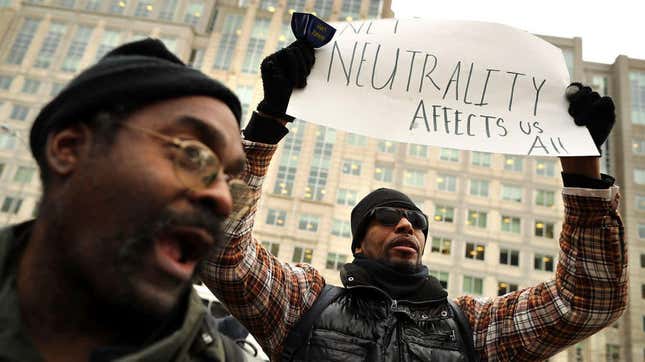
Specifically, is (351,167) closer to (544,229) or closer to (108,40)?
(544,229)

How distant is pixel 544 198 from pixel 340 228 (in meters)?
22.3

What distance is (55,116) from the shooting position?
1367 millimetres

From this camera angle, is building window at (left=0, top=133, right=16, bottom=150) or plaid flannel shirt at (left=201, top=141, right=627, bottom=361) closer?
plaid flannel shirt at (left=201, top=141, right=627, bottom=361)

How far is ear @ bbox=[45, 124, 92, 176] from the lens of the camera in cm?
132

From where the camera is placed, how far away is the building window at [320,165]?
43406 mm

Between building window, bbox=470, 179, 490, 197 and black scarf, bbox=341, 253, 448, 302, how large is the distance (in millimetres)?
43520

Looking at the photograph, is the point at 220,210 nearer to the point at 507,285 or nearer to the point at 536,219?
the point at 507,285

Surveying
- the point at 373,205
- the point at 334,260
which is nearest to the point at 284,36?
the point at 334,260

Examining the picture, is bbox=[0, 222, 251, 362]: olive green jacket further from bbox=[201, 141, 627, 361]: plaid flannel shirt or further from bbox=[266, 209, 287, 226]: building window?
bbox=[266, 209, 287, 226]: building window

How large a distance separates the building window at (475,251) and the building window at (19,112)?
52.7m

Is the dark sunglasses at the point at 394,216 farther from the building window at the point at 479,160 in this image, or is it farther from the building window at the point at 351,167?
the building window at the point at 479,160

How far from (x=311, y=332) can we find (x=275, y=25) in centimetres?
5438

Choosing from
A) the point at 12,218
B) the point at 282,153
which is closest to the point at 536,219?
the point at 282,153

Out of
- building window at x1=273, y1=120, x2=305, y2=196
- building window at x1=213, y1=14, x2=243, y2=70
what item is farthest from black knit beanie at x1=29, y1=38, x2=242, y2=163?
building window at x1=213, y1=14, x2=243, y2=70
